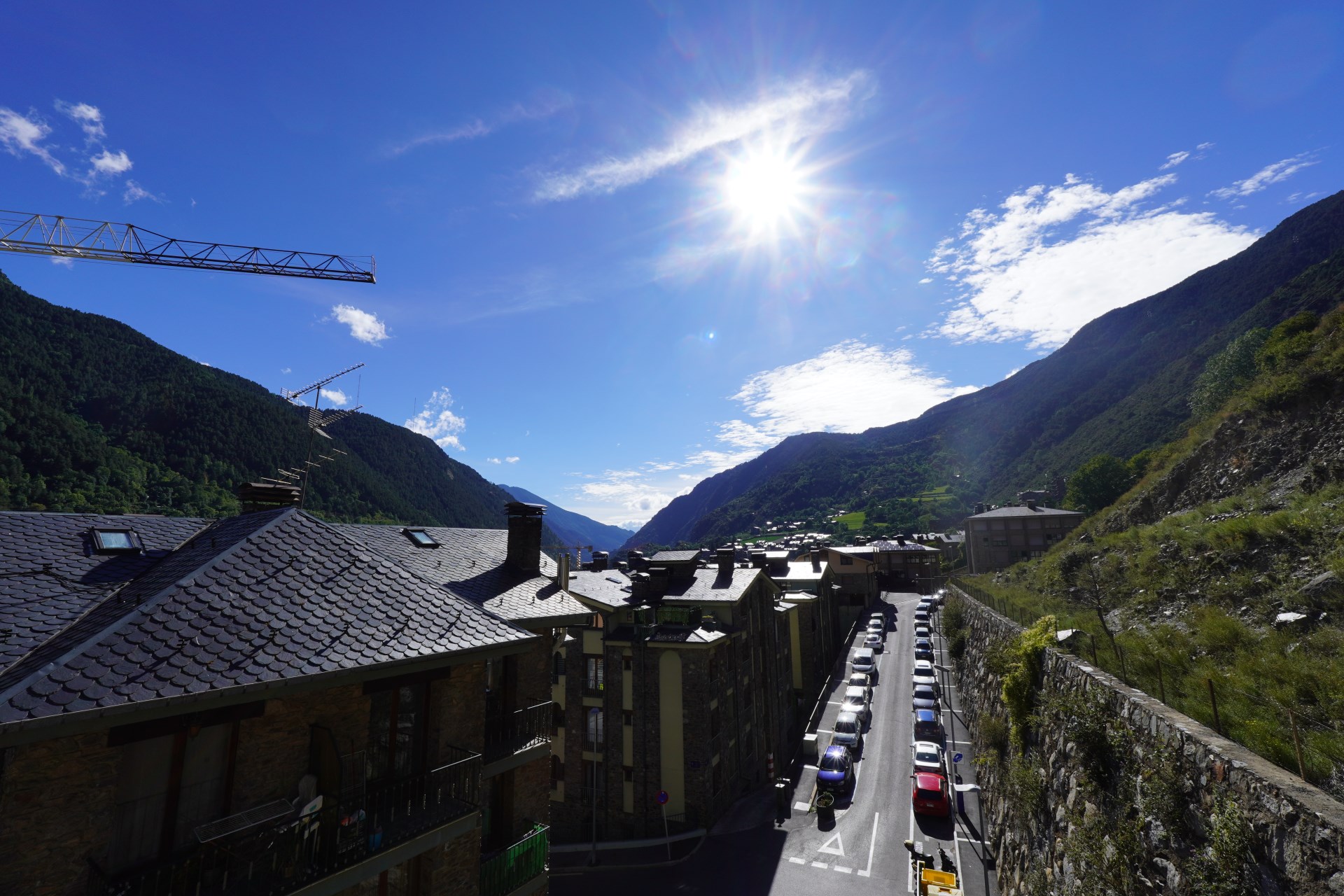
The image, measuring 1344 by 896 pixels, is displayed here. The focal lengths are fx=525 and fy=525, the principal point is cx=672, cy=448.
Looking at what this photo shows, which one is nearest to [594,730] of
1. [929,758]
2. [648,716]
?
[648,716]

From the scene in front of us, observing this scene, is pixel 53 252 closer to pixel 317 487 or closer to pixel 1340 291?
pixel 317 487

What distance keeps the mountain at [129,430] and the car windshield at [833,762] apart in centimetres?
4840

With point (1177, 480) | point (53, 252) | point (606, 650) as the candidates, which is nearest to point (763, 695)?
point (606, 650)

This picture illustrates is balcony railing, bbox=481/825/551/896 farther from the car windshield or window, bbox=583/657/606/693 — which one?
the car windshield

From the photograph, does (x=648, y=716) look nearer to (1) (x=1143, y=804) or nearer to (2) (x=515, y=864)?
(2) (x=515, y=864)

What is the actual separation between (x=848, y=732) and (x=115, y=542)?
37872mm

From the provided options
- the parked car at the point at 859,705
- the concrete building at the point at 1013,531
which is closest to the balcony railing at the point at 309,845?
the parked car at the point at 859,705

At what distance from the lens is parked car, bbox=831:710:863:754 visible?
3416 cm

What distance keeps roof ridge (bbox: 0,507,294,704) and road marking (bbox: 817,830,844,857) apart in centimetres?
2657

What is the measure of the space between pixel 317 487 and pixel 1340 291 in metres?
194

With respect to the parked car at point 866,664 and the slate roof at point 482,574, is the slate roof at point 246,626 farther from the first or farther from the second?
the parked car at point 866,664

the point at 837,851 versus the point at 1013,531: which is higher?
the point at 1013,531

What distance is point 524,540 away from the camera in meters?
18.6

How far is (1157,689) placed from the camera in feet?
32.1
